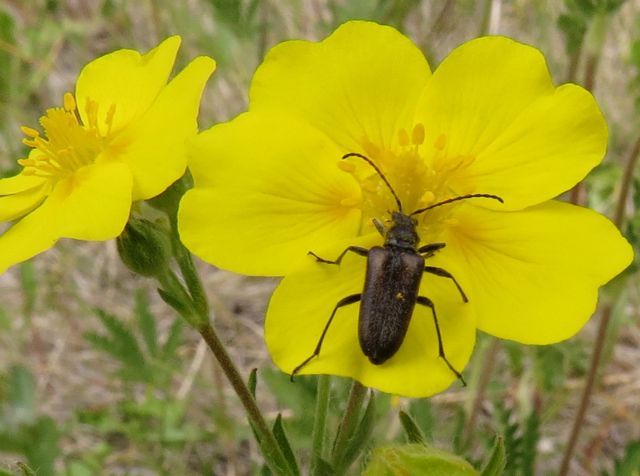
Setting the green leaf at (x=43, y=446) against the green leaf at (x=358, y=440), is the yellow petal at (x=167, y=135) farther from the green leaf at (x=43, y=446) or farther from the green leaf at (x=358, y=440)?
the green leaf at (x=43, y=446)

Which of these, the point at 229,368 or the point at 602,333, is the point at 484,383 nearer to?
the point at 602,333

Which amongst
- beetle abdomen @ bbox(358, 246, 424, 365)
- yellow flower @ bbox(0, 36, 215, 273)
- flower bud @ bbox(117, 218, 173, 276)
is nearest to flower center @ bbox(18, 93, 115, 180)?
yellow flower @ bbox(0, 36, 215, 273)

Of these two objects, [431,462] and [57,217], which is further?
[57,217]

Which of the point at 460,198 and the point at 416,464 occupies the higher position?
the point at 460,198

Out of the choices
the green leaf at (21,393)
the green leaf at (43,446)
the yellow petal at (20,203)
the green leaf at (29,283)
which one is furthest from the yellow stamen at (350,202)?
the green leaf at (29,283)

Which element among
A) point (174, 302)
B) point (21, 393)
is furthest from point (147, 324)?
point (174, 302)

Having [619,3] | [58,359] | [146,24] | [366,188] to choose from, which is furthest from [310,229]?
[146,24]

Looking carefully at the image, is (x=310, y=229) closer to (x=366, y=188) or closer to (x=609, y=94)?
(x=366, y=188)

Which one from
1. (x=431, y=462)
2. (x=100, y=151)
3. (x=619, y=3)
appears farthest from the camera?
(x=619, y=3)
